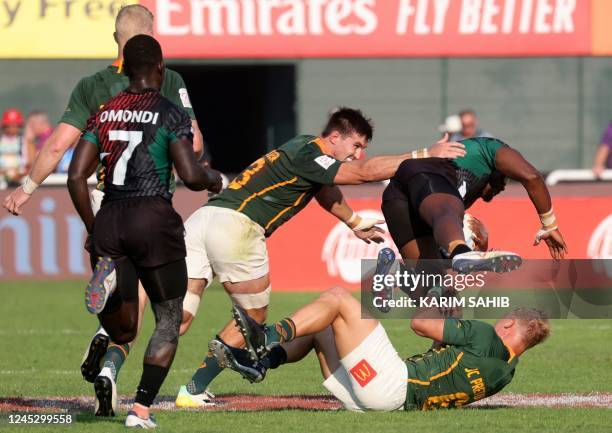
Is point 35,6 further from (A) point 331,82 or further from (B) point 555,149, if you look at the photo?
(B) point 555,149

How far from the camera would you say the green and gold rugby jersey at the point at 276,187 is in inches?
400

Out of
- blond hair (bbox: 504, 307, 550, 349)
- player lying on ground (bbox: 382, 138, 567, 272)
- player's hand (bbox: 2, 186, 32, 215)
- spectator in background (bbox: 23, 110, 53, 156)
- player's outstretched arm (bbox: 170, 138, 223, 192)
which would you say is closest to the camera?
player's outstretched arm (bbox: 170, 138, 223, 192)

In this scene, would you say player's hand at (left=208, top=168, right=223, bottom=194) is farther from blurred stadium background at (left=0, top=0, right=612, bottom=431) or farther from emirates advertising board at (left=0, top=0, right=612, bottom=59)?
emirates advertising board at (left=0, top=0, right=612, bottom=59)

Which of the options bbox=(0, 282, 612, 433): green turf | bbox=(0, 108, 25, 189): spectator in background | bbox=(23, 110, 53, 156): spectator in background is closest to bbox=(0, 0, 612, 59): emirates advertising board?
bbox=(23, 110, 53, 156): spectator in background

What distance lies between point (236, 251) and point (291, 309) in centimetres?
686

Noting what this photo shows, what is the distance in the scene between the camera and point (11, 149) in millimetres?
22172

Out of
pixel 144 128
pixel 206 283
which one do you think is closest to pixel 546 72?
pixel 206 283

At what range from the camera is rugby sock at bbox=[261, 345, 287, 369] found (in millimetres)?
9402

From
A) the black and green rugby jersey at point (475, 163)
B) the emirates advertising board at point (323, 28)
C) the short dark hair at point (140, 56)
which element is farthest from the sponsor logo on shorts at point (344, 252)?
the short dark hair at point (140, 56)

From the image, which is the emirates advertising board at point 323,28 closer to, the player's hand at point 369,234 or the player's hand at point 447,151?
the player's hand at point 369,234

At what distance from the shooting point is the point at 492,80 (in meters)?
28.0

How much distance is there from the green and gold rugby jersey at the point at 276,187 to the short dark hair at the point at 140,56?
1.66m

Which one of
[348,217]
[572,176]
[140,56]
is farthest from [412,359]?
[572,176]

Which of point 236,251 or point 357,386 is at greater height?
point 236,251
